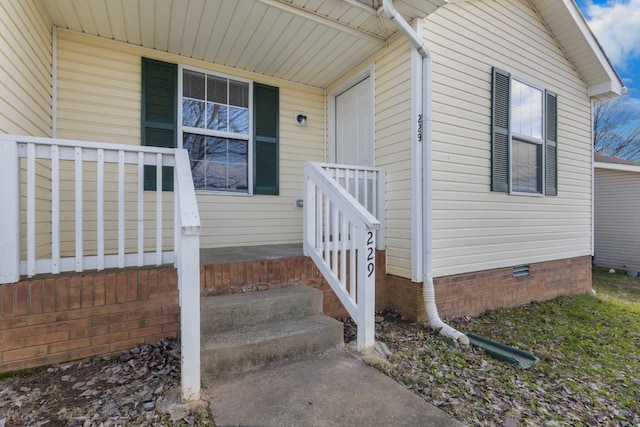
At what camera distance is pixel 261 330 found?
2320 millimetres

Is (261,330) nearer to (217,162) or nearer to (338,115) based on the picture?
(217,162)

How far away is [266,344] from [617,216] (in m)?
11.2

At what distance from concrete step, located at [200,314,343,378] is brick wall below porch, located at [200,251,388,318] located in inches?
17.0

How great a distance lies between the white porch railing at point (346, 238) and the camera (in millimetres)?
2406

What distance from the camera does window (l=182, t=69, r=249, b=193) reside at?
390cm

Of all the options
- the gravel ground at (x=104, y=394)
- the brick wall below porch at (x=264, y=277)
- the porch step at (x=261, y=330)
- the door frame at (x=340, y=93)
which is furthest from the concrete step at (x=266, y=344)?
the door frame at (x=340, y=93)

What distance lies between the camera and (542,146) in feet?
15.2

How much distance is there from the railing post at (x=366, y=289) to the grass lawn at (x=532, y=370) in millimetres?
247

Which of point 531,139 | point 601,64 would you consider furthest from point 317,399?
point 601,64

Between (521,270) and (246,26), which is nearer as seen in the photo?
(246,26)

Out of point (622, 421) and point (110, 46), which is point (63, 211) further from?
point (622, 421)

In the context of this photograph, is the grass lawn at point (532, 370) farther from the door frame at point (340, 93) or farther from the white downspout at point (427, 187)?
the door frame at point (340, 93)

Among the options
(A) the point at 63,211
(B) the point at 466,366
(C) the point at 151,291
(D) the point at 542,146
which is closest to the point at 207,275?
(C) the point at 151,291

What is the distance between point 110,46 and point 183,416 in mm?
3771
